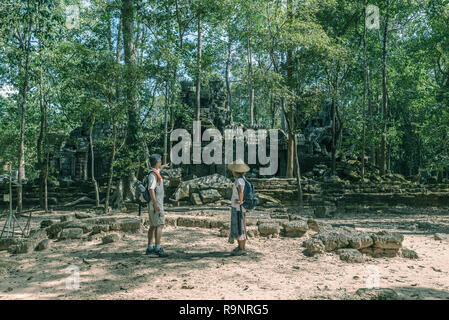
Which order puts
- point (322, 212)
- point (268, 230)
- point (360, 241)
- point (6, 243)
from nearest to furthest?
point (360, 241) → point (6, 243) → point (268, 230) → point (322, 212)

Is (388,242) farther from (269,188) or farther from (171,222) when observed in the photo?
(269,188)

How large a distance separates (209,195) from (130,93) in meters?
5.23

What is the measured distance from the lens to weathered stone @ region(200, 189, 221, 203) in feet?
46.2

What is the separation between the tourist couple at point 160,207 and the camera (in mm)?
5383

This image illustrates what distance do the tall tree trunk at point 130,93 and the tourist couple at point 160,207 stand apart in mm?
6587

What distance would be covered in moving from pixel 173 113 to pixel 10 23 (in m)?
6.28

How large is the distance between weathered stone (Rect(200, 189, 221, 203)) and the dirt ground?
7.00 meters

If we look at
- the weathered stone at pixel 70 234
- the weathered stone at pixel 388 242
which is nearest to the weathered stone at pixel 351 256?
the weathered stone at pixel 388 242

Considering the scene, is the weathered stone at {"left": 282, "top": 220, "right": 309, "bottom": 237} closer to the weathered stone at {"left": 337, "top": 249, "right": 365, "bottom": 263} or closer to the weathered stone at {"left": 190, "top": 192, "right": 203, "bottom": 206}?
the weathered stone at {"left": 337, "top": 249, "right": 365, "bottom": 263}

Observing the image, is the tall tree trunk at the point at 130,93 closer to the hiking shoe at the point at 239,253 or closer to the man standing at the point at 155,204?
the man standing at the point at 155,204

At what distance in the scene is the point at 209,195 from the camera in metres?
14.2

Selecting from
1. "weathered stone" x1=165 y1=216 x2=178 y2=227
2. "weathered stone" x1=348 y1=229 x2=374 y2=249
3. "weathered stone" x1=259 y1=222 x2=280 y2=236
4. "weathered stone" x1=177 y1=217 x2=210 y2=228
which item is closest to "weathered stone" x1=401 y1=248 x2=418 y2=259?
"weathered stone" x1=348 y1=229 x2=374 y2=249

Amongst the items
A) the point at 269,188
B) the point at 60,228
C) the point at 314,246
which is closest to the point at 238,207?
the point at 314,246

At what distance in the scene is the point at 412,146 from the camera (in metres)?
28.1
